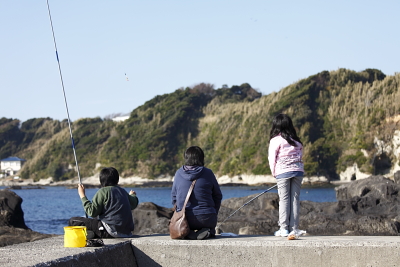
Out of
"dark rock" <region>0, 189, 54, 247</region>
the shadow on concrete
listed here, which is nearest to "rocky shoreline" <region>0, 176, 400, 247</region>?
"dark rock" <region>0, 189, 54, 247</region>

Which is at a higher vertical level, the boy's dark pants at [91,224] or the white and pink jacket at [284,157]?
the white and pink jacket at [284,157]

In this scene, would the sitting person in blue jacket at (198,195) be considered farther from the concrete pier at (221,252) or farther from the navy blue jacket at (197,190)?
the concrete pier at (221,252)

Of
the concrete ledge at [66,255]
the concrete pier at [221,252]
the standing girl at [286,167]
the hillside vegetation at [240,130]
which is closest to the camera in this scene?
the concrete ledge at [66,255]

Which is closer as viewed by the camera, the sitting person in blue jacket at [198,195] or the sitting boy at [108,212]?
the sitting person in blue jacket at [198,195]

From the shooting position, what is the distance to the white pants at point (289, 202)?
6.07m

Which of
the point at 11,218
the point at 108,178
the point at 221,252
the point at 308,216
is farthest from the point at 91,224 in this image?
the point at 11,218

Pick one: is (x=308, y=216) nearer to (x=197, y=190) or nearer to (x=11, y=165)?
(x=197, y=190)

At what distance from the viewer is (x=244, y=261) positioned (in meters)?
5.22

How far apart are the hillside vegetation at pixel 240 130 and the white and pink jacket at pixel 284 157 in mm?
53494

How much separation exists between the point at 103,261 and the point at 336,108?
2698 inches

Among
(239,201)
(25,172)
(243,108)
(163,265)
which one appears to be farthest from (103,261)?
(25,172)

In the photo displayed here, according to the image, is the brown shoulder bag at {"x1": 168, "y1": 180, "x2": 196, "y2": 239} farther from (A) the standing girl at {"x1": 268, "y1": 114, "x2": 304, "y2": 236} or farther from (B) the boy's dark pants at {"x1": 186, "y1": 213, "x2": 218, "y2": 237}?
(A) the standing girl at {"x1": 268, "y1": 114, "x2": 304, "y2": 236}

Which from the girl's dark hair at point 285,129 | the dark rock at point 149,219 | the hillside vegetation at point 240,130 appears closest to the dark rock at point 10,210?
the dark rock at point 149,219

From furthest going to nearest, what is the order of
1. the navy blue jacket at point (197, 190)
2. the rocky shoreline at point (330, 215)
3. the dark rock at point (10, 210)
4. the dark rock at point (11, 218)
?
1. the dark rock at point (10, 210)
2. the dark rock at point (11, 218)
3. the rocky shoreline at point (330, 215)
4. the navy blue jacket at point (197, 190)
